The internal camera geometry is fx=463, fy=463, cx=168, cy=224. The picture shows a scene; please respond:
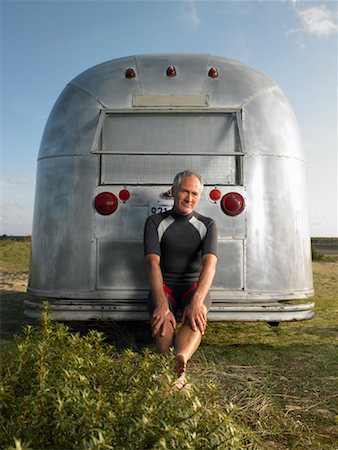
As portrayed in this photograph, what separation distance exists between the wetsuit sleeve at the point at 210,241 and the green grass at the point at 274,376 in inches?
37.7

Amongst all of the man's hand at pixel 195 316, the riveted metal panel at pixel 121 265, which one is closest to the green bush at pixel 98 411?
the man's hand at pixel 195 316

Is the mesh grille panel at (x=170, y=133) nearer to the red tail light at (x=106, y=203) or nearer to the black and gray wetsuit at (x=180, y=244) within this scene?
the red tail light at (x=106, y=203)

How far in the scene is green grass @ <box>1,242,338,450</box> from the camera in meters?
2.78

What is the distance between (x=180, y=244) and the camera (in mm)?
3711

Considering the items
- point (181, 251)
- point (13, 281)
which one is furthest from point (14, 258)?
point (181, 251)

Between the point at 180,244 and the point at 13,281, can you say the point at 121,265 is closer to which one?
the point at 180,244

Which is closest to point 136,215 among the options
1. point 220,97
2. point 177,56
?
point 220,97

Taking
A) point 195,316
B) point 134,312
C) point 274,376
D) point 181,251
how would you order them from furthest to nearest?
point 134,312 < point 274,376 < point 181,251 < point 195,316

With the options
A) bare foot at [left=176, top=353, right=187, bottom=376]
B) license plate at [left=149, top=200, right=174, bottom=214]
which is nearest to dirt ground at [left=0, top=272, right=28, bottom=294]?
license plate at [left=149, top=200, right=174, bottom=214]

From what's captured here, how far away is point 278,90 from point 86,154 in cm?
206

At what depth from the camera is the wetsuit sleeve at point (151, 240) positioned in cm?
360

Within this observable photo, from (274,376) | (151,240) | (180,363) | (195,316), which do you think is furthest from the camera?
(274,376)

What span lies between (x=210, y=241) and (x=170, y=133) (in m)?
1.22

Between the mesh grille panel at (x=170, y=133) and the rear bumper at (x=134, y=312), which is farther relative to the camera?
the mesh grille panel at (x=170, y=133)
